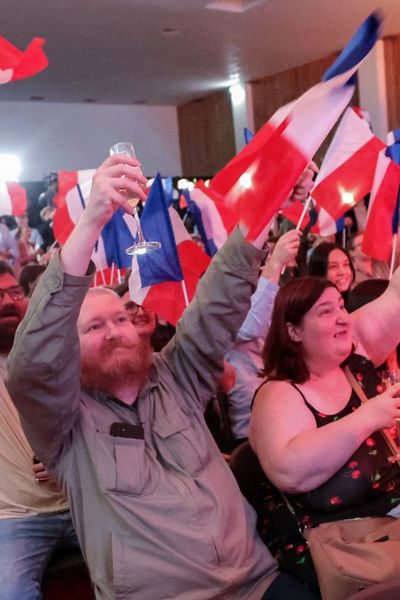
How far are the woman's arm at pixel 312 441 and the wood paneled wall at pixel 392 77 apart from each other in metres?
8.39

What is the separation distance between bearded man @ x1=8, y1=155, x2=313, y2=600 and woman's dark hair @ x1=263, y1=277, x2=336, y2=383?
27 cm

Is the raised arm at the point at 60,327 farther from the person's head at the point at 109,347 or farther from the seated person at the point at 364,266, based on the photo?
the seated person at the point at 364,266

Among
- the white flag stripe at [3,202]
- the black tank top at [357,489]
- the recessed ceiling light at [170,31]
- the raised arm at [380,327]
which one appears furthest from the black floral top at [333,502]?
the recessed ceiling light at [170,31]

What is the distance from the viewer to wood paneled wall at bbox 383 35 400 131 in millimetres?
9617

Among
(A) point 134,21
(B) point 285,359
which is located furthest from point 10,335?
(A) point 134,21

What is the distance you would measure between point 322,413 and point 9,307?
1261 millimetres

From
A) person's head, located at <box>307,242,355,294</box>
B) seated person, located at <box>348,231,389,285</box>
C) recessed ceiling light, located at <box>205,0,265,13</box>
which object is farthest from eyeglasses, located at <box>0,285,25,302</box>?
recessed ceiling light, located at <box>205,0,265,13</box>

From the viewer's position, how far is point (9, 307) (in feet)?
8.84

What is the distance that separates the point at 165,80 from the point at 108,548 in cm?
1031

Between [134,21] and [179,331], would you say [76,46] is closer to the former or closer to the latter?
[134,21]

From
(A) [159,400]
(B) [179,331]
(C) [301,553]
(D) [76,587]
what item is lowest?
(D) [76,587]

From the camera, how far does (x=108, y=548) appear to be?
1.71 m

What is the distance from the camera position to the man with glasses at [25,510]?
2.20 m

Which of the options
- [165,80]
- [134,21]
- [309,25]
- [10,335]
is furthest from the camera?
[165,80]
